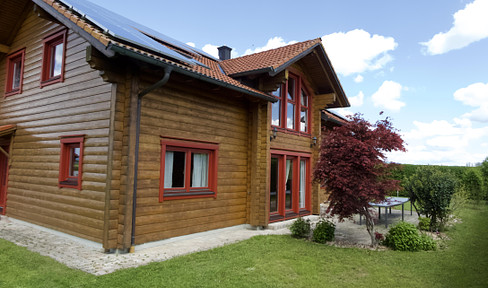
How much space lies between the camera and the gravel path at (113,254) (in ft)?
17.1

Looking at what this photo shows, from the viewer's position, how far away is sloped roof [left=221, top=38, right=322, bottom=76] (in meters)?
8.70

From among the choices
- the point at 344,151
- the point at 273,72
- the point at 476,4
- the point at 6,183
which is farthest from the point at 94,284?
the point at 476,4

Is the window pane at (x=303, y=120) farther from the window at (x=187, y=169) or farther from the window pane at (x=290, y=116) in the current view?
the window at (x=187, y=169)

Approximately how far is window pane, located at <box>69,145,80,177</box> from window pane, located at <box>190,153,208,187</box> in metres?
2.65

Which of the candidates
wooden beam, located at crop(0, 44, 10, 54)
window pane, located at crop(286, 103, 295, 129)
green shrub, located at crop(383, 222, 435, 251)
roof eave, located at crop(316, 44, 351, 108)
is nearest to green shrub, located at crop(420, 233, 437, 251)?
green shrub, located at crop(383, 222, 435, 251)

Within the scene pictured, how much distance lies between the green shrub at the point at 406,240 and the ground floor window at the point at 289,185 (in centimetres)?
342

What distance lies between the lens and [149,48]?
225 inches

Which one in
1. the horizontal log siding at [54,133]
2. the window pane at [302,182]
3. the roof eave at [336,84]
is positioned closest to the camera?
the horizontal log siding at [54,133]

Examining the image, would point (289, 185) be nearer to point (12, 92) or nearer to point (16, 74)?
point (12, 92)

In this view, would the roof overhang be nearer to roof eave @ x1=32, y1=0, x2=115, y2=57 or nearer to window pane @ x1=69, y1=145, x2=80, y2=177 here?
window pane @ x1=69, y1=145, x2=80, y2=177

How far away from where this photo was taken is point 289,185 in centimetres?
1036

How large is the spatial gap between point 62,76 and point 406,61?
1309 cm

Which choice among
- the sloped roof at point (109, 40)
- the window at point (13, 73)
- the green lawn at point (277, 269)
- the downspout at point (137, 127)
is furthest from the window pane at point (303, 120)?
the window at point (13, 73)

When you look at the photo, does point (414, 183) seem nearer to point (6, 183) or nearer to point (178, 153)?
point (178, 153)
